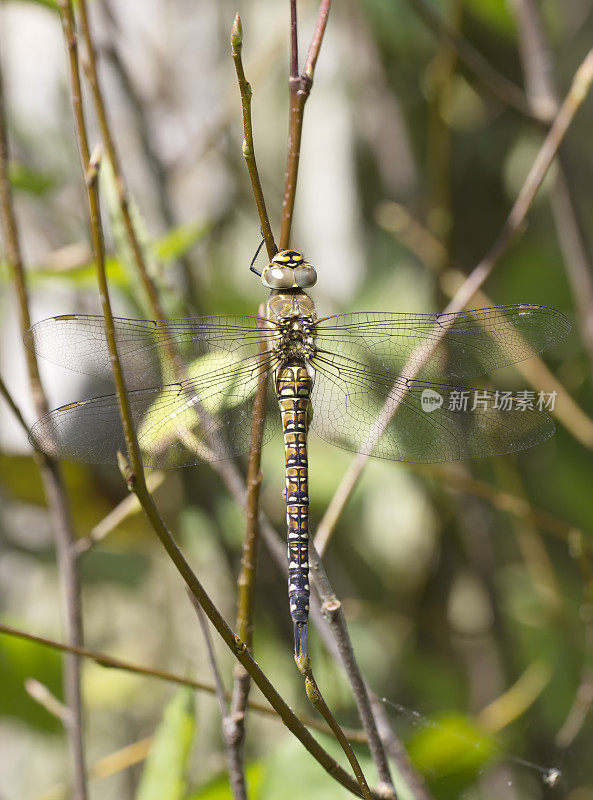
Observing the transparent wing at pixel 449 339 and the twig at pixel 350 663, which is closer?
the twig at pixel 350 663

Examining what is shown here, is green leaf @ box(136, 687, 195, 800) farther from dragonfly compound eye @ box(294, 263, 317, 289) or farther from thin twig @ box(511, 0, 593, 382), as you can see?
thin twig @ box(511, 0, 593, 382)

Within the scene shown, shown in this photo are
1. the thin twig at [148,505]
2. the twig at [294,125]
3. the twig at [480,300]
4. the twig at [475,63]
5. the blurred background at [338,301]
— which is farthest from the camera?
the blurred background at [338,301]

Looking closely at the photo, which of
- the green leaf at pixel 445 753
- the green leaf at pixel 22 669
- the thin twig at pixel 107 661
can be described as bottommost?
the green leaf at pixel 445 753

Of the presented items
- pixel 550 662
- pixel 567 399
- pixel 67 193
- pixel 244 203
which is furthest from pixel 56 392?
pixel 550 662

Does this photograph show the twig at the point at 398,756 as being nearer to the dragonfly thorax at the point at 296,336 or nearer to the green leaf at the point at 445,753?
the green leaf at the point at 445,753

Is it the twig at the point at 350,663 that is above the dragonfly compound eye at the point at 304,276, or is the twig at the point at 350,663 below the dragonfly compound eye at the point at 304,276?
below

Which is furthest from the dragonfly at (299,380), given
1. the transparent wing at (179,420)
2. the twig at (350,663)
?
the twig at (350,663)

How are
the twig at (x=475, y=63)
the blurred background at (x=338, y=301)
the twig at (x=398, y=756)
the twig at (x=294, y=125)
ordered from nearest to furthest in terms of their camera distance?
the twig at (x=294, y=125) → the twig at (x=398, y=756) → the twig at (x=475, y=63) → the blurred background at (x=338, y=301)

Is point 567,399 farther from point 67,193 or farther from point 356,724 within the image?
point 67,193
